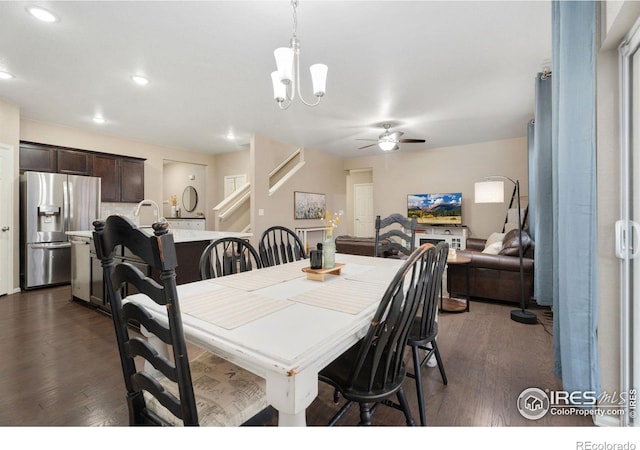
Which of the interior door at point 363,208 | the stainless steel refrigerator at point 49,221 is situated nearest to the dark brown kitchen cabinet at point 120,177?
the stainless steel refrigerator at point 49,221

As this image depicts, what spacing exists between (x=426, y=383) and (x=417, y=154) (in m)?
6.02

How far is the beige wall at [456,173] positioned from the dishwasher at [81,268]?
19.8 ft

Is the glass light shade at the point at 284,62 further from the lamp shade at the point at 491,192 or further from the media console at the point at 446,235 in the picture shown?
the media console at the point at 446,235

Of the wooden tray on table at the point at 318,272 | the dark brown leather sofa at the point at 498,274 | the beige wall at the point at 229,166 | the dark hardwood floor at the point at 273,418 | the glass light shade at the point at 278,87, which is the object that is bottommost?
the dark hardwood floor at the point at 273,418

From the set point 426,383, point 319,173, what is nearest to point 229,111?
point 319,173

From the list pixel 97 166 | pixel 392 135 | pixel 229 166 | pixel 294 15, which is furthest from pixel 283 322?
pixel 229 166

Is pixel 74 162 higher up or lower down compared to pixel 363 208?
higher up

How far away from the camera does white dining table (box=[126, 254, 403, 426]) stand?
32.0 inches

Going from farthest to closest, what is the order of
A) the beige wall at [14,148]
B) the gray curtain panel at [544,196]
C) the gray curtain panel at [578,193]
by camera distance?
the beige wall at [14,148] < the gray curtain panel at [544,196] < the gray curtain panel at [578,193]

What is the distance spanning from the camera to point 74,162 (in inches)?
189

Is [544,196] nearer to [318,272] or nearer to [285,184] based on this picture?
[318,272]

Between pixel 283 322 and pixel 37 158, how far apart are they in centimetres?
553

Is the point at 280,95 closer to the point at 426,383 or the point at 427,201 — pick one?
the point at 426,383

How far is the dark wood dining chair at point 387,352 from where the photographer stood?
42.3 inches
